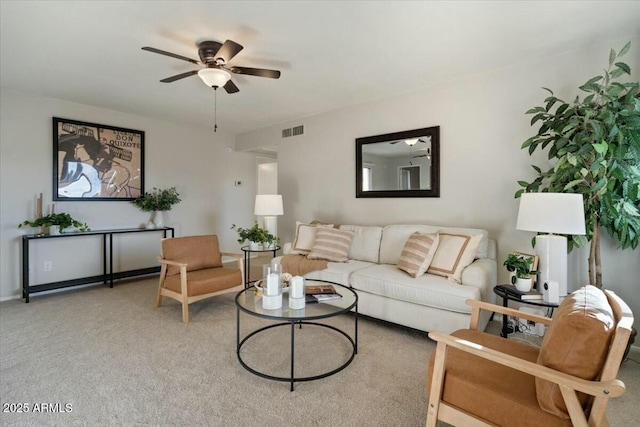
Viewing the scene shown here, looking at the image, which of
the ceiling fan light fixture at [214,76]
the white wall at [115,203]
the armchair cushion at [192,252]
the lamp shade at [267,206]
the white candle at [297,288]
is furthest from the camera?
the lamp shade at [267,206]

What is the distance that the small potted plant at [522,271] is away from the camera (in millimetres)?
2287

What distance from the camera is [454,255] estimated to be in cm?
281

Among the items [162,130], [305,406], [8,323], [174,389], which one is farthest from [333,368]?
[162,130]

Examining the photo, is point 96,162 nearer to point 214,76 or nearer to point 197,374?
point 214,76

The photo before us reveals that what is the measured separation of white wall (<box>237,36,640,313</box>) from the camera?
2693mm

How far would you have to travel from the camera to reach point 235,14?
2207mm

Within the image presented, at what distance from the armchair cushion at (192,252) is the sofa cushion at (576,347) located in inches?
121

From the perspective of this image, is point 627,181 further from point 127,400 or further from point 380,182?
point 127,400

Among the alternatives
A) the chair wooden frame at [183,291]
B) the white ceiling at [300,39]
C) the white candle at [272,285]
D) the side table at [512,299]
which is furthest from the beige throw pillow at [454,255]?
the chair wooden frame at [183,291]

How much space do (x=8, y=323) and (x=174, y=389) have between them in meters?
2.32

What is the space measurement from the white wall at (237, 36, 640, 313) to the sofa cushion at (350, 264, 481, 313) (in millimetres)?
910

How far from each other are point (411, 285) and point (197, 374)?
1762 millimetres

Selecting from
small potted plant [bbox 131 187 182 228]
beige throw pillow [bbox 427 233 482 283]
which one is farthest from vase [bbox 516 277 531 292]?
small potted plant [bbox 131 187 182 228]

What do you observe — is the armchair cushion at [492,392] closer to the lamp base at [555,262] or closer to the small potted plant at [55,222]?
the lamp base at [555,262]
